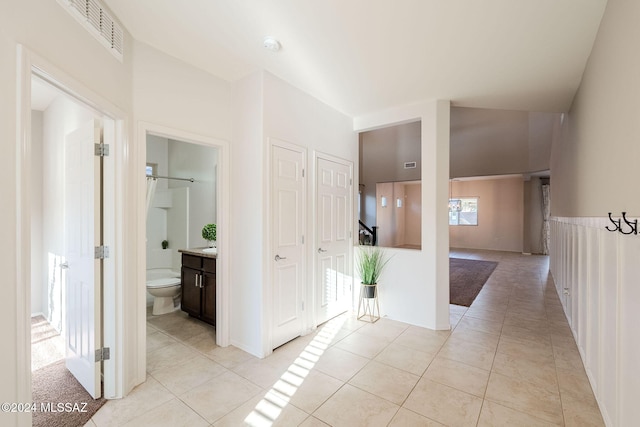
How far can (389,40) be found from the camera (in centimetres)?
217

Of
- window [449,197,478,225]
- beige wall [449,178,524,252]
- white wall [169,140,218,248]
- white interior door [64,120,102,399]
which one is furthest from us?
window [449,197,478,225]

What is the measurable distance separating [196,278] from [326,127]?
241cm

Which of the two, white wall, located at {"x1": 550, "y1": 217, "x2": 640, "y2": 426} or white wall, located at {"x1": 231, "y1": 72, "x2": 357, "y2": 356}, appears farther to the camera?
white wall, located at {"x1": 231, "y1": 72, "x2": 357, "y2": 356}

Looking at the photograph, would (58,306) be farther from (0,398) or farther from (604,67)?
(604,67)

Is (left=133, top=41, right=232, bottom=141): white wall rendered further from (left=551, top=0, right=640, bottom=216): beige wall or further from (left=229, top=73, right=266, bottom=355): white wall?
(left=551, top=0, right=640, bottom=216): beige wall

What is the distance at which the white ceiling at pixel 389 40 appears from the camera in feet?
6.02

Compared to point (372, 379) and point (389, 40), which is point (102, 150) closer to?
point (389, 40)

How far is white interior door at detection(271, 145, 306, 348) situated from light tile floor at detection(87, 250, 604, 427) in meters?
0.24

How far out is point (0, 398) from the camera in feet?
3.69

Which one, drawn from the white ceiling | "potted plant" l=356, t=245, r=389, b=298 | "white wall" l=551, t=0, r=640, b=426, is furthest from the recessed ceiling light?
"potted plant" l=356, t=245, r=389, b=298

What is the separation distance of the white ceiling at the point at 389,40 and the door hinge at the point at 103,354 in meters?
2.36

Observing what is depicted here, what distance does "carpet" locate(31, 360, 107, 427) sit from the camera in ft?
5.84

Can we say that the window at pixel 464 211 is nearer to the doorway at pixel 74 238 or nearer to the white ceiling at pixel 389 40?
the white ceiling at pixel 389 40

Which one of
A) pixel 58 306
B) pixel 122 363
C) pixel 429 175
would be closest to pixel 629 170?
pixel 429 175
